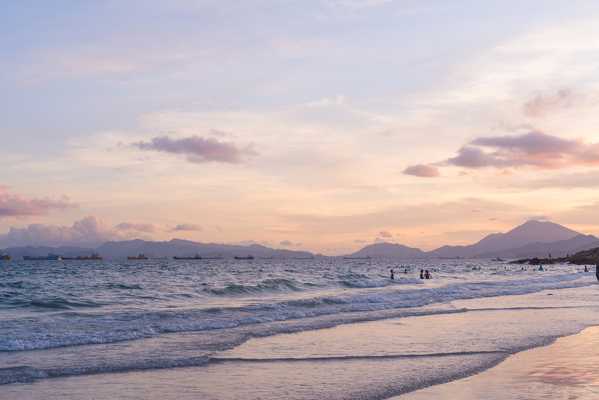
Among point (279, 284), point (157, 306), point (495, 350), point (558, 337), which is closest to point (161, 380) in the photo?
point (495, 350)

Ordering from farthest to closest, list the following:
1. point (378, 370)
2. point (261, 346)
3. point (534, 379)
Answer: point (261, 346), point (378, 370), point (534, 379)

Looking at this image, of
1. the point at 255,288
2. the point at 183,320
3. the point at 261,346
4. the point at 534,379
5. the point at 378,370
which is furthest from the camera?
the point at 255,288

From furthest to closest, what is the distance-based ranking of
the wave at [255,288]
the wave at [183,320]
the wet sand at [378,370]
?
the wave at [255,288]
the wave at [183,320]
the wet sand at [378,370]

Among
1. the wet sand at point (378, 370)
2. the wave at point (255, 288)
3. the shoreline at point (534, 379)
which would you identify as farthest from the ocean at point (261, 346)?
the wave at point (255, 288)

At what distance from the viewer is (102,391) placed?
33.3 feet

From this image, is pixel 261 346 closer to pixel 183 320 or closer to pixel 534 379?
pixel 183 320

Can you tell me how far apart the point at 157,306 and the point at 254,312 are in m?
6.72

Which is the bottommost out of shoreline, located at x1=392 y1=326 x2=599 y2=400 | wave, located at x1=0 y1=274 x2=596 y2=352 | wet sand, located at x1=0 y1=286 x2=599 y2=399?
wave, located at x1=0 y1=274 x2=596 y2=352

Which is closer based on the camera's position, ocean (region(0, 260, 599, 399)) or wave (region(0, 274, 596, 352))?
ocean (region(0, 260, 599, 399))

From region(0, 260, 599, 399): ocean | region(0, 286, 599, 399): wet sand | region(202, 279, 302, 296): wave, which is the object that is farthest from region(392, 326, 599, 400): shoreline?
region(202, 279, 302, 296): wave

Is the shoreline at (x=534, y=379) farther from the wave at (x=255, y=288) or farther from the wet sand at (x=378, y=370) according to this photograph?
the wave at (x=255, y=288)

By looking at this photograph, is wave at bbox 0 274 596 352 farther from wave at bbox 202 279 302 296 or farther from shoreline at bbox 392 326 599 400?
wave at bbox 202 279 302 296

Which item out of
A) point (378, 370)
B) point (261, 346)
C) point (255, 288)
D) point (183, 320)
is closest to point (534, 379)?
point (378, 370)

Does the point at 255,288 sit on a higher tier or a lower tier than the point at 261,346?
lower
